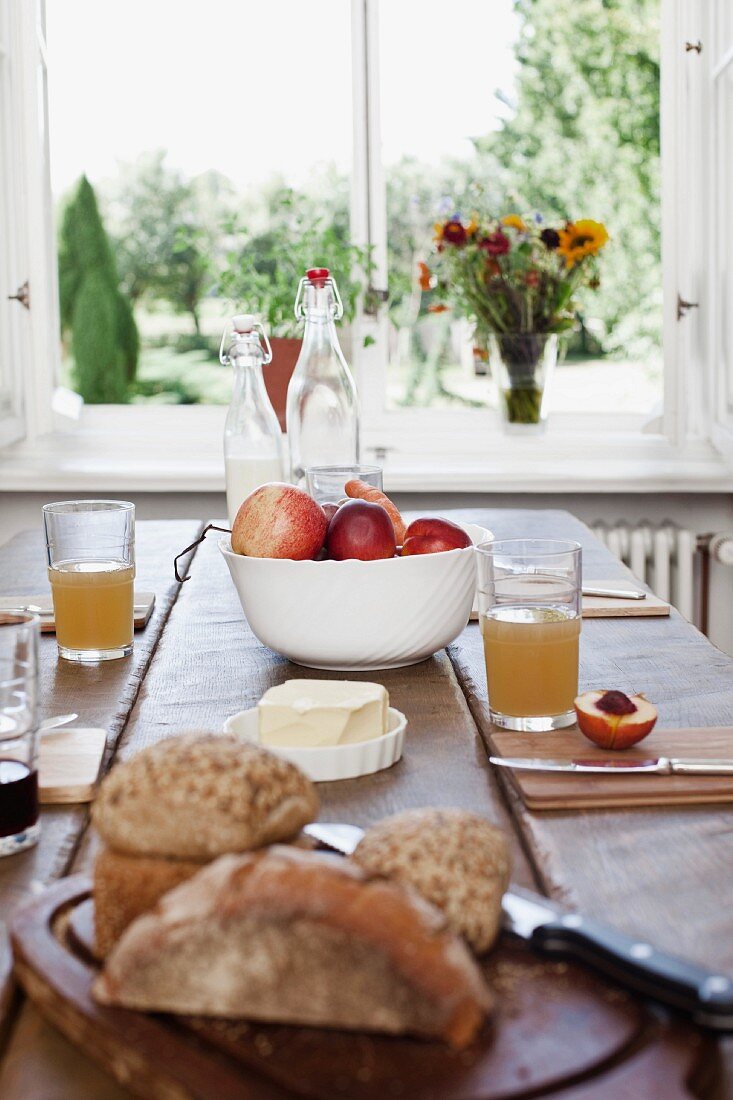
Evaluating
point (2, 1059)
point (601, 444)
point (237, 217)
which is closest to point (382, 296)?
point (237, 217)

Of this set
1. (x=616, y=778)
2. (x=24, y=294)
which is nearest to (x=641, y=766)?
(x=616, y=778)

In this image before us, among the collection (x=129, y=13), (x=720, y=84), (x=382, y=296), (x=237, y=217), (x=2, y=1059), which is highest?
(x=129, y=13)

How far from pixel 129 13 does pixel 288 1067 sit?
305 centimetres

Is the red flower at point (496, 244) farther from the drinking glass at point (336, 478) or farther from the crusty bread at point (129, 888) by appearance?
the crusty bread at point (129, 888)

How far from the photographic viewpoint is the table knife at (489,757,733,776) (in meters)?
0.83

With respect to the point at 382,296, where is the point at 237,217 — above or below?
above

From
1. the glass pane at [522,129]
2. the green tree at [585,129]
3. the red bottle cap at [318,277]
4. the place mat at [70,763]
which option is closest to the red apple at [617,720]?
the place mat at [70,763]

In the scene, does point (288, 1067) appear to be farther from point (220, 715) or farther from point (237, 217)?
point (237, 217)

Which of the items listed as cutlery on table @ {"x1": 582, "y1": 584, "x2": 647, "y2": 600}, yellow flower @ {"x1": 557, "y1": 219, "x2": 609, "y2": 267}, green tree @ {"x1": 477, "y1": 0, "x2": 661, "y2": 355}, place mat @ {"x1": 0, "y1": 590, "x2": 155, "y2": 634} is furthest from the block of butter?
green tree @ {"x1": 477, "y1": 0, "x2": 661, "y2": 355}

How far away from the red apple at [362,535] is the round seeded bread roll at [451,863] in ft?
1.73

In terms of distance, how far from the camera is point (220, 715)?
39.4 inches

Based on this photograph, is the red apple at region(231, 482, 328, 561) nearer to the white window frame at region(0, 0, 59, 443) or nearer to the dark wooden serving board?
the dark wooden serving board

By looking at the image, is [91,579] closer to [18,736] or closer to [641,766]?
[18,736]

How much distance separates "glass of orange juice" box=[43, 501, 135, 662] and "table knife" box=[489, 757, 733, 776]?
51cm
